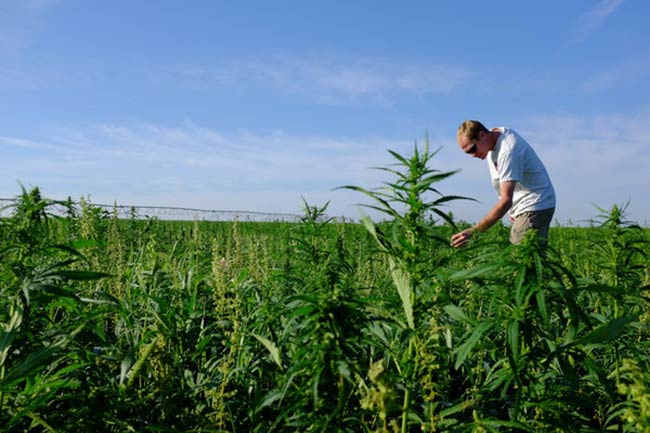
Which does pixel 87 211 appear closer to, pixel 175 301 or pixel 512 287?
pixel 175 301

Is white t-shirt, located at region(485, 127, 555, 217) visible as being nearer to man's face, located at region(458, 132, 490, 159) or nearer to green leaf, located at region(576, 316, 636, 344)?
man's face, located at region(458, 132, 490, 159)

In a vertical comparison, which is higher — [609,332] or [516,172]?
[516,172]

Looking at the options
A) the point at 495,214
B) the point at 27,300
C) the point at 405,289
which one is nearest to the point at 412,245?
the point at 405,289

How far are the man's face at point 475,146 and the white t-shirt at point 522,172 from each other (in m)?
0.10

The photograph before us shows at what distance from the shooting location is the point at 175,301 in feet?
13.2

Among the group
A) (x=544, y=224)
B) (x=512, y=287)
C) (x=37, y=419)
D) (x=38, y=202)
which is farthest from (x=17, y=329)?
(x=544, y=224)

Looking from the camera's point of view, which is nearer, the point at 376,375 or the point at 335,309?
the point at 376,375

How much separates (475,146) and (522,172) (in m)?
0.56

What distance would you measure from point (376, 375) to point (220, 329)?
95.9 inches

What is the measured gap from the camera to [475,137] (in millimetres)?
5441

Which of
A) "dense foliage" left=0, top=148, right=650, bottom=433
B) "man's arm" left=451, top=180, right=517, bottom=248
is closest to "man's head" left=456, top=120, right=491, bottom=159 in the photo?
"man's arm" left=451, top=180, right=517, bottom=248

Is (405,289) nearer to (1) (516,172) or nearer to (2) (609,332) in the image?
(2) (609,332)

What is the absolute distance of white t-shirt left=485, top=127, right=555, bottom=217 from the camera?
16.9ft

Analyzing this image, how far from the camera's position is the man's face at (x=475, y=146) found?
5.44 meters
